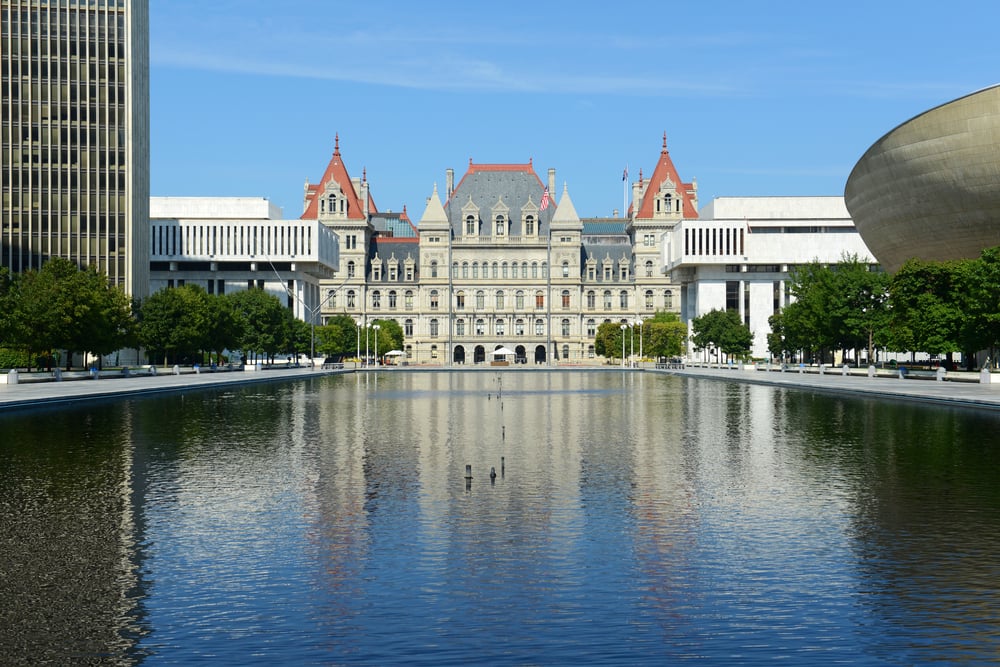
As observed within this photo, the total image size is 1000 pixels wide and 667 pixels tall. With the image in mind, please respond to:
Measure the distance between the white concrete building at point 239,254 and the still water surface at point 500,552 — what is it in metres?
129

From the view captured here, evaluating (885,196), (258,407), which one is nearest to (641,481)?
(258,407)

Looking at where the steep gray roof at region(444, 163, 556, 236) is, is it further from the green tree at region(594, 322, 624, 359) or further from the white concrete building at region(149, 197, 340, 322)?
the white concrete building at region(149, 197, 340, 322)

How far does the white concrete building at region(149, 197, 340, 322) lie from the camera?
507 feet

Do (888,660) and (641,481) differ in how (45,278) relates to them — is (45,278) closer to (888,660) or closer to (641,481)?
(641,481)

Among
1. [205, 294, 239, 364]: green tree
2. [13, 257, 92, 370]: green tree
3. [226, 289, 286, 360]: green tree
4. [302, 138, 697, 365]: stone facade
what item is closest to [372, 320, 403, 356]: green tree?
[302, 138, 697, 365]: stone facade

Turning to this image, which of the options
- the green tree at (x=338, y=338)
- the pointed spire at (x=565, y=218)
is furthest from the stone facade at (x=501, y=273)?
the green tree at (x=338, y=338)

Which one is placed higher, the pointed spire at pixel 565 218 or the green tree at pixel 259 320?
the pointed spire at pixel 565 218

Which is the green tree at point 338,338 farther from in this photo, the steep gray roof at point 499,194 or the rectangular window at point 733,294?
the rectangular window at point 733,294

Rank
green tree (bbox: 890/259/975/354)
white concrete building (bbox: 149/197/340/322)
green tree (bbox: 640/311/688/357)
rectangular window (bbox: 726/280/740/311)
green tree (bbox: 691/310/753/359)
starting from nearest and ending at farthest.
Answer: green tree (bbox: 890/259/975/354)
green tree (bbox: 691/310/753/359)
green tree (bbox: 640/311/688/357)
white concrete building (bbox: 149/197/340/322)
rectangular window (bbox: 726/280/740/311)

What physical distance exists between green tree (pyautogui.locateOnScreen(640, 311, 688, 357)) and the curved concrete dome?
145 feet

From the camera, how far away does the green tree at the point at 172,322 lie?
3728 inches

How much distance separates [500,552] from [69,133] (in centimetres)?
11479

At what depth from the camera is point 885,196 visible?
320 feet

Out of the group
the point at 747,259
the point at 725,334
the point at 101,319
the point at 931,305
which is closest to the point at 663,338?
the point at 725,334
